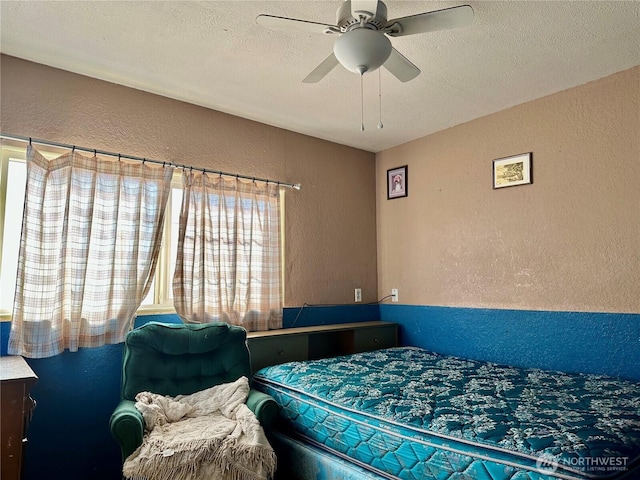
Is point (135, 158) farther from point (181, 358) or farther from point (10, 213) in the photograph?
point (181, 358)

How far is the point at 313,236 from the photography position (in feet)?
12.4

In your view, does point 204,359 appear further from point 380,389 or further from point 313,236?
point 313,236

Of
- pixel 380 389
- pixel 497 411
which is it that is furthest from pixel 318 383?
pixel 497 411

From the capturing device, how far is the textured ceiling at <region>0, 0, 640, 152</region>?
6.82 ft

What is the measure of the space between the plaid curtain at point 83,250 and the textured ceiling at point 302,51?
621mm

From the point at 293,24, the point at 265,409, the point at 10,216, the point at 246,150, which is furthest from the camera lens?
the point at 246,150

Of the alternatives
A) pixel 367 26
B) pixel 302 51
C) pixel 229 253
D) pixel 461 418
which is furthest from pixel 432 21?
pixel 229 253

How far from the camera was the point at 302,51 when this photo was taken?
242 cm

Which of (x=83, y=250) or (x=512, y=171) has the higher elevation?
(x=512, y=171)

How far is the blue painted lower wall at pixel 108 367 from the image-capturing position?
2.46m

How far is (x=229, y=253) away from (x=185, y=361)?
0.87 metres

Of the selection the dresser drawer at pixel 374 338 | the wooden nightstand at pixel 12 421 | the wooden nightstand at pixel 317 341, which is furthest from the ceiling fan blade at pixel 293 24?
the dresser drawer at pixel 374 338

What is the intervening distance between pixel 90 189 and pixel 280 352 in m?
1.64

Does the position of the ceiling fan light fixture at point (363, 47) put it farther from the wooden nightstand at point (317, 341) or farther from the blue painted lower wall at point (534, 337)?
the blue painted lower wall at point (534, 337)
